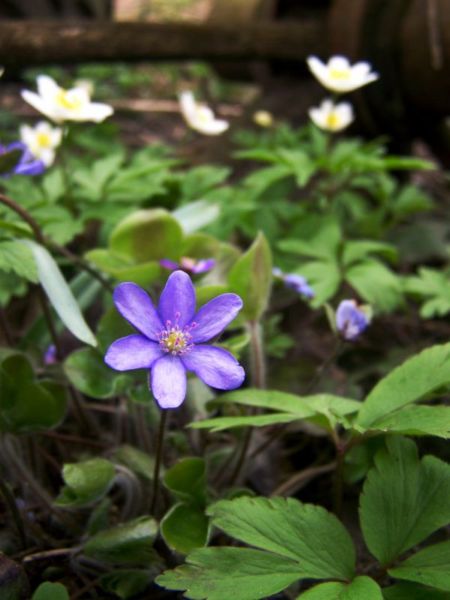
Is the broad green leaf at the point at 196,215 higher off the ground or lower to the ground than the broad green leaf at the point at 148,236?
lower

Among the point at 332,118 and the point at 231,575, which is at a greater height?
the point at 332,118

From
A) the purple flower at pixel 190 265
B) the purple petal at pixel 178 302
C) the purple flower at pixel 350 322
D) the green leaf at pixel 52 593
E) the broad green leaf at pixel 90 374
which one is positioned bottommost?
the green leaf at pixel 52 593

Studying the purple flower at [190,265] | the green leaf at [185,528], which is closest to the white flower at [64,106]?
the purple flower at [190,265]

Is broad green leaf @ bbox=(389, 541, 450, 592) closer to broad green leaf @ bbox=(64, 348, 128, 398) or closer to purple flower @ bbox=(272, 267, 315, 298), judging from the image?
broad green leaf @ bbox=(64, 348, 128, 398)

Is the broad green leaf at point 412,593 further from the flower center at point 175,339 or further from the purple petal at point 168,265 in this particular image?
the purple petal at point 168,265

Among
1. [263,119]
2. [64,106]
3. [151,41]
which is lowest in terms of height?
[263,119]

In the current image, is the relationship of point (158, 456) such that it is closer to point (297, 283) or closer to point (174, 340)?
point (174, 340)

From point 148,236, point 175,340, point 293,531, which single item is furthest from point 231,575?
point 148,236
